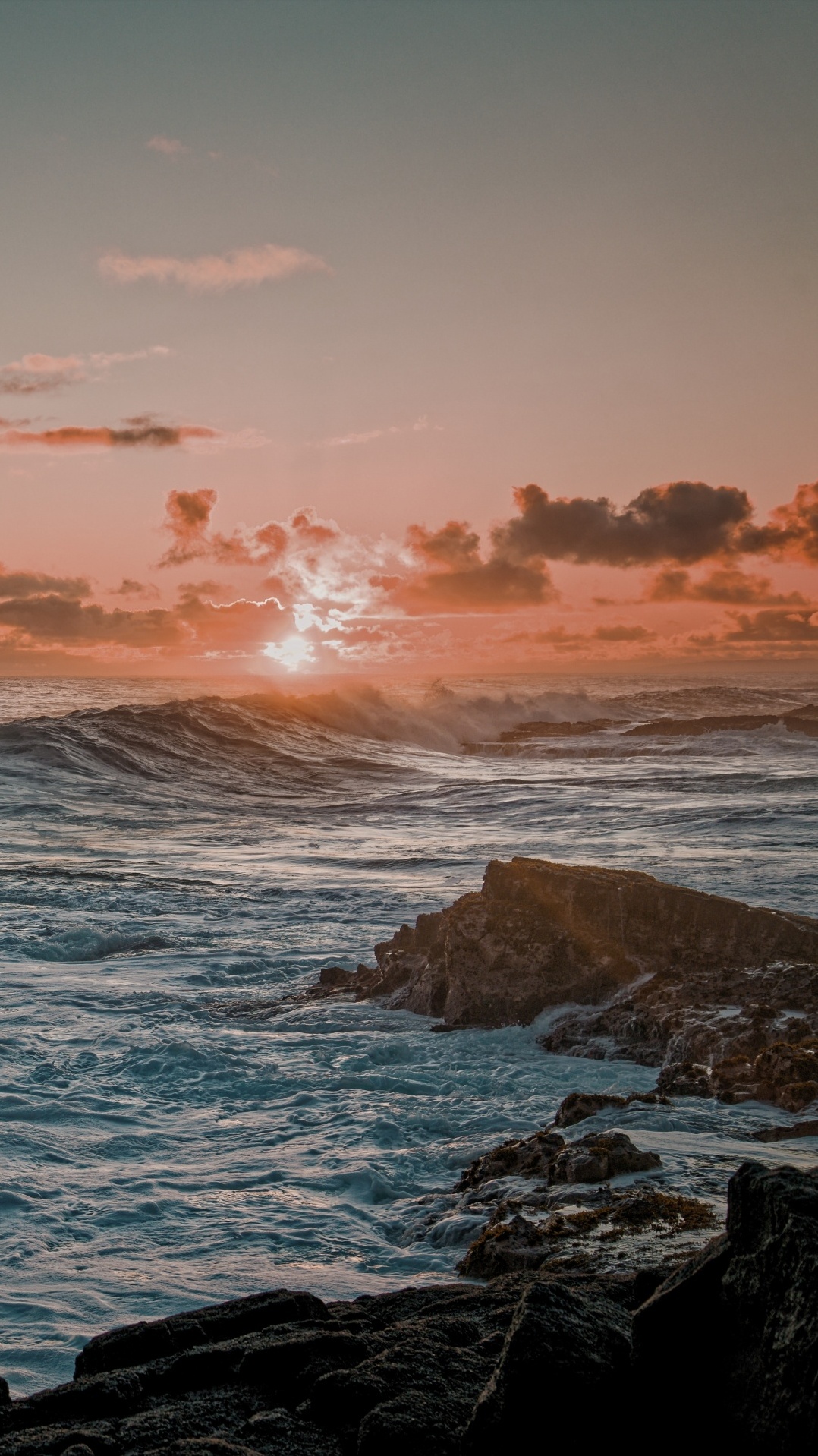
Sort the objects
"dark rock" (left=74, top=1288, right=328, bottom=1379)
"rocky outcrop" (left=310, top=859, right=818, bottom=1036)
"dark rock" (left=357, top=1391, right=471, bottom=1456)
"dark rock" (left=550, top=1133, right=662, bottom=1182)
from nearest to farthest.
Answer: "dark rock" (left=357, top=1391, right=471, bottom=1456), "dark rock" (left=74, top=1288, right=328, bottom=1379), "dark rock" (left=550, top=1133, right=662, bottom=1182), "rocky outcrop" (left=310, top=859, right=818, bottom=1036)

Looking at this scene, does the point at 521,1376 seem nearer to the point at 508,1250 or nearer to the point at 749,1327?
the point at 749,1327

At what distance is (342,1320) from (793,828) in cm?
1721

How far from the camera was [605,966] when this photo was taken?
29.0 feet

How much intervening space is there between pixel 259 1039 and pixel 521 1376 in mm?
6403

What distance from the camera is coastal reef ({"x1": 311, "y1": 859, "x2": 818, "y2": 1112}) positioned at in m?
7.70

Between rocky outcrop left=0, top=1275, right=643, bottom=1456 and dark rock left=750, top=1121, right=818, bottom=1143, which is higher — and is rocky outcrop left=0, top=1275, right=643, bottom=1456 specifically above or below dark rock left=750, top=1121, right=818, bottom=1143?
above

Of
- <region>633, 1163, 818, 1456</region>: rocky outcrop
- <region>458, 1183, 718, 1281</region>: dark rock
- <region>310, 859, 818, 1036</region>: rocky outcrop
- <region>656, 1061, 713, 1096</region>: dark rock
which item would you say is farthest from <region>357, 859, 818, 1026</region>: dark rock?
<region>633, 1163, 818, 1456</region>: rocky outcrop

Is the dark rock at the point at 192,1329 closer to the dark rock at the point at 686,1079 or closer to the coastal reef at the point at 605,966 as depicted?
the dark rock at the point at 686,1079

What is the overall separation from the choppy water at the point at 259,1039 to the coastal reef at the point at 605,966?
1.34ft

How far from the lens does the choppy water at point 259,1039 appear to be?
492cm

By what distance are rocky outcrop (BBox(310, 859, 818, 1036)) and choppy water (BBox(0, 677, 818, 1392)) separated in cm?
48

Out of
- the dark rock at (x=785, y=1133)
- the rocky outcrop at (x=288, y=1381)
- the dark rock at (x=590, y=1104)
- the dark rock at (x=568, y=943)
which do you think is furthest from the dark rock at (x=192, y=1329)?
the dark rock at (x=568, y=943)

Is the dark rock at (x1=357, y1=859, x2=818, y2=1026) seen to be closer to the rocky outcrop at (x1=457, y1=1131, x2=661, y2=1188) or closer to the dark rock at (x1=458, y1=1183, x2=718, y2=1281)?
the rocky outcrop at (x1=457, y1=1131, x2=661, y2=1188)

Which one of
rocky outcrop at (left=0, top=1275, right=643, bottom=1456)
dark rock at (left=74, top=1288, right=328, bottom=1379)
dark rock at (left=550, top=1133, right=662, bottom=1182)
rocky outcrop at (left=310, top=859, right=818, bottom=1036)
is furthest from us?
rocky outcrop at (left=310, top=859, right=818, bottom=1036)
